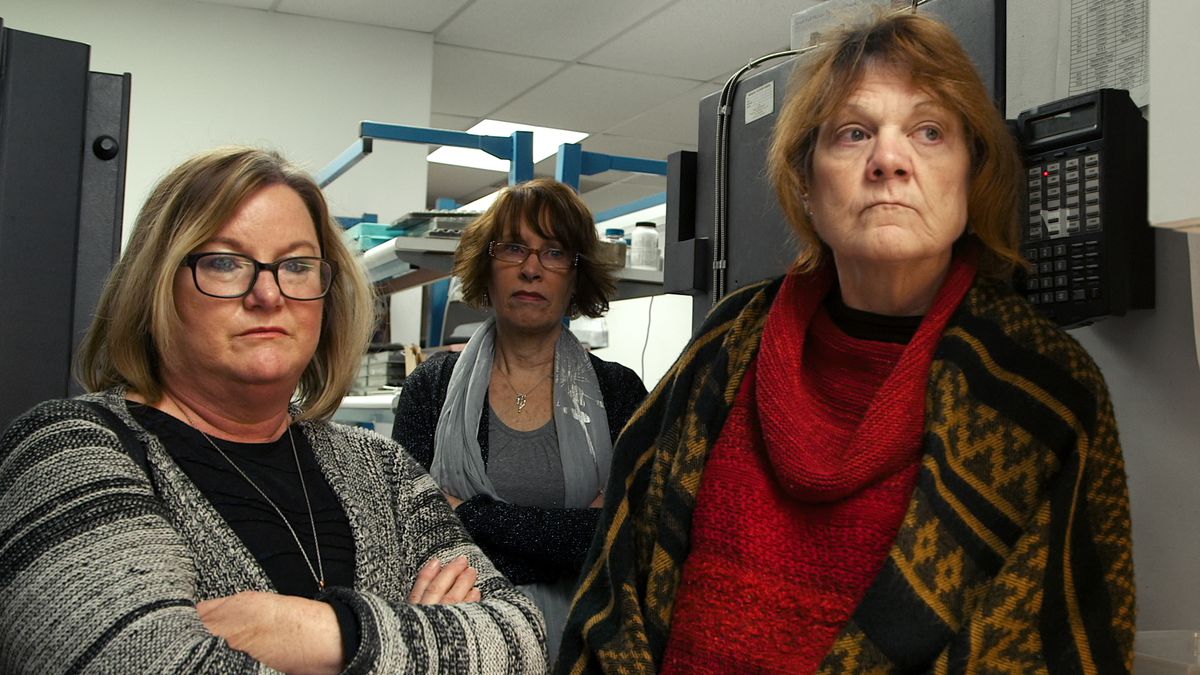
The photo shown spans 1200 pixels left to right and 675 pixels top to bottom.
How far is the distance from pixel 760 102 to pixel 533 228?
0.70 metres

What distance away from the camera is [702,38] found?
15.6ft

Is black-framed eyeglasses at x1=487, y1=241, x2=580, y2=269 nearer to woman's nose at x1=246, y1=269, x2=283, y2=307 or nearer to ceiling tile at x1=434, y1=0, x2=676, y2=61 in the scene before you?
woman's nose at x1=246, y1=269, x2=283, y2=307

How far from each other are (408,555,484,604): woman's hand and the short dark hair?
985 mm

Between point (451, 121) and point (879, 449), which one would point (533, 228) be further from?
point (451, 121)

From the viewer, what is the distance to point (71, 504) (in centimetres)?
109

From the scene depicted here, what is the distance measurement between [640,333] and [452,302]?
1.57 meters

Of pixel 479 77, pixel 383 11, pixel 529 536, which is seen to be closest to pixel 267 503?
pixel 529 536

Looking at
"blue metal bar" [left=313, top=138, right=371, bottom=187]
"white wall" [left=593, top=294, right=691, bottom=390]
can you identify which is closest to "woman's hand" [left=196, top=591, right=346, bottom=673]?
"blue metal bar" [left=313, top=138, right=371, bottom=187]

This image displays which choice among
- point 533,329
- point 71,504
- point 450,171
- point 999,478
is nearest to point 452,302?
point 533,329

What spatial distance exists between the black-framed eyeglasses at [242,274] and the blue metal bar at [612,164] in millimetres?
1851

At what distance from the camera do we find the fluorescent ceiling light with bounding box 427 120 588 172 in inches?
249

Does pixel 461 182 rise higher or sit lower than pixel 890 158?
higher

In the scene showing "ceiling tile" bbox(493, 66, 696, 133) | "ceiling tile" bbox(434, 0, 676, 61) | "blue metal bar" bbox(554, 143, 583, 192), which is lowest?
"blue metal bar" bbox(554, 143, 583, 192)

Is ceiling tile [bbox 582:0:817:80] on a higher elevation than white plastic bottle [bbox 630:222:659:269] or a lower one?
higher
